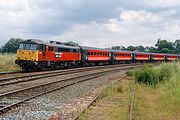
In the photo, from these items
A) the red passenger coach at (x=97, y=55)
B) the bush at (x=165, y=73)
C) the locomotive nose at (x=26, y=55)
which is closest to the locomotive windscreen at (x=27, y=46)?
the locomotive nose at (x=26, y=55)

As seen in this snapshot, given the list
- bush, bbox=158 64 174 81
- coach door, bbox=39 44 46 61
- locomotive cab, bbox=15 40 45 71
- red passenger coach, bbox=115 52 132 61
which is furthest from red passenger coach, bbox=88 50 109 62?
bush, bbox=158 64 174 81

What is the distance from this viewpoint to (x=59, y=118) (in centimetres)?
1033

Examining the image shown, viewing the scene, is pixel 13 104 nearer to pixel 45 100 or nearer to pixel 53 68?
pixel 45 100

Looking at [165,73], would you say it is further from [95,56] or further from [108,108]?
[95,56]

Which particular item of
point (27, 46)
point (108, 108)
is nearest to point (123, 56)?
point (27, 46)

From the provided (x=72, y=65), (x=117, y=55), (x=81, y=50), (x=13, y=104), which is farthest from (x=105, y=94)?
(x=117, y=55)

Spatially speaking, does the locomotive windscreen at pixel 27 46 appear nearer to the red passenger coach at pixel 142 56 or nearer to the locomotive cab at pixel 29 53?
the locomotive cab at pixel 29 53

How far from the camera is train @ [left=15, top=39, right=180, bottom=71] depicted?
3328cm

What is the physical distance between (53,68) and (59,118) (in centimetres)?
2864

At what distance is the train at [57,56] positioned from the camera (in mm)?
33281

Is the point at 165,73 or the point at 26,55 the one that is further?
the point at 26,55

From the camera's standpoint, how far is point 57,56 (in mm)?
37875

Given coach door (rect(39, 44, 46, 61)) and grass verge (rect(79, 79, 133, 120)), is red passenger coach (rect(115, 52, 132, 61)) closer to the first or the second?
coach door (rect(39, 44, 46, 61))

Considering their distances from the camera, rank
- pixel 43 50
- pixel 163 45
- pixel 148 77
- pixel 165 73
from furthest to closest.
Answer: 1. pixel 163 45
2. pixel 43 50
3. pixel 165 73
4. pixel 148 77
